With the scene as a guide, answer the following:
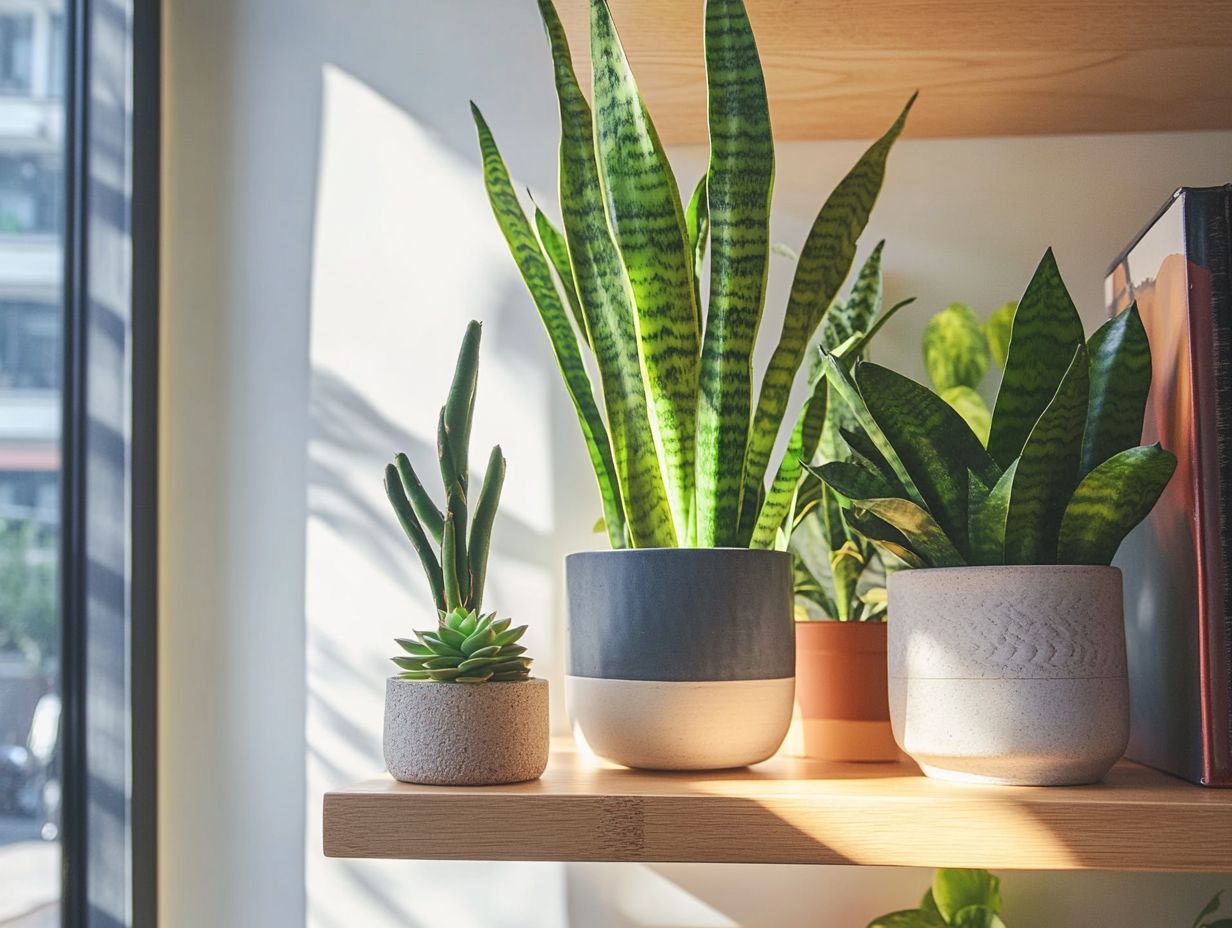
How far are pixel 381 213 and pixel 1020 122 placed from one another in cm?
55

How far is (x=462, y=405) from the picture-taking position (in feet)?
2.31

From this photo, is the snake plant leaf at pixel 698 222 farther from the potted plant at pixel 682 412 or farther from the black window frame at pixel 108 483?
the black window frame at pixel 108 483

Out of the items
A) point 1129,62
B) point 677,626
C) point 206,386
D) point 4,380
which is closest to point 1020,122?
point 1129,62

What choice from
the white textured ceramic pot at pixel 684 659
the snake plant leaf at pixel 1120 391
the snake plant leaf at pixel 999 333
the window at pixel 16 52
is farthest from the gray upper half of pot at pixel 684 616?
the window at pixel 16 52

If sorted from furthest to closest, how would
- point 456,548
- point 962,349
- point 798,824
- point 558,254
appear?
point 962,349
point 558,254
point 456,548
point 798,824

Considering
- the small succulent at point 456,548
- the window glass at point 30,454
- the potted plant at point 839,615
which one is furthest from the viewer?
the window glass at point 30,454

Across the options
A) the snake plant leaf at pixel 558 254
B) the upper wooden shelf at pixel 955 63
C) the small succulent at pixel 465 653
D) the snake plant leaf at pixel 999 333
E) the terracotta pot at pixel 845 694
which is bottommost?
the terracotta pot at pixel 845 694

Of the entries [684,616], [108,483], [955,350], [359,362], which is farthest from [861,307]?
[108,483]

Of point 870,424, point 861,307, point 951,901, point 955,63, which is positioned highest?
point 955,63

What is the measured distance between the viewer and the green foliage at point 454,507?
2.28ft

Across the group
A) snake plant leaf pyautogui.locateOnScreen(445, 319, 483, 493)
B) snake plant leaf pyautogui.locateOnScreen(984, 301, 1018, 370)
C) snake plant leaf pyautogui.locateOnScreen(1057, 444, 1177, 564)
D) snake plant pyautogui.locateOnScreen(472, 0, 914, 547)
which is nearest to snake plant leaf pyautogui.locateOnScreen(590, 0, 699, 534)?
snake plant pyautogui.locateOnScreen(472, 0, 914, 547)

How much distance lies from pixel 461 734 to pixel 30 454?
1.67 ft

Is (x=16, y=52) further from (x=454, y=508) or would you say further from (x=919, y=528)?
(x=919, y=528)

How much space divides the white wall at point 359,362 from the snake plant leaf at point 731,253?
0.28 m
